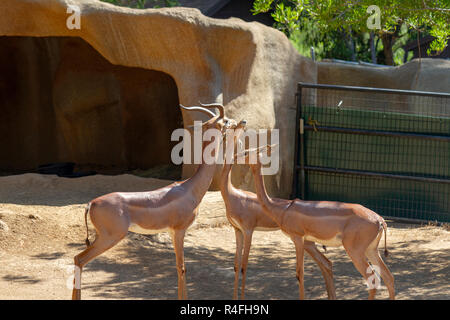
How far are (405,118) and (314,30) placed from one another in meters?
11.2

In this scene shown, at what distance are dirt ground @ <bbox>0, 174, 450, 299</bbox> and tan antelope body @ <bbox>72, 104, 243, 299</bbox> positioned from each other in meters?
0.83

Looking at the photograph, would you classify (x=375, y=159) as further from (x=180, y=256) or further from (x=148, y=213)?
(x=148, y=213)

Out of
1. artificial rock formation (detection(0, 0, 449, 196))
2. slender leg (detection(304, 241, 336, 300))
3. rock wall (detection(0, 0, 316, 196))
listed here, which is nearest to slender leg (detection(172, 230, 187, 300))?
slender leg (detection(304, 241, 336, 300))

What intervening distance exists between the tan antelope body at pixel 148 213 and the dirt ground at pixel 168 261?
83 cm

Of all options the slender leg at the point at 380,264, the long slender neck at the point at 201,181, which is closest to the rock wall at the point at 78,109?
the long slender neck at the point at 201,181

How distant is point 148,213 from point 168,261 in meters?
1.96

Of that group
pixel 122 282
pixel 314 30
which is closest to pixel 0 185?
pixel 122 282

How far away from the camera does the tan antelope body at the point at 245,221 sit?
5906 millimetres

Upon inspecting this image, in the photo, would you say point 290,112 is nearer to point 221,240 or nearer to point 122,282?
point 221,240

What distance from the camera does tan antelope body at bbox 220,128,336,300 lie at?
5.91 meters

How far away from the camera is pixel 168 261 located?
7.27 meters

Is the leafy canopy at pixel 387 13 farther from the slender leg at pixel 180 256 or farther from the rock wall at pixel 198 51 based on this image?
the slender leg at pixel 180 256

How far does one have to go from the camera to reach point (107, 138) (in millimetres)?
13742

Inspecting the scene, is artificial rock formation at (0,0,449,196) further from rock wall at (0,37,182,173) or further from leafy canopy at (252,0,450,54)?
leafy canopy at (252,0,450,54)
